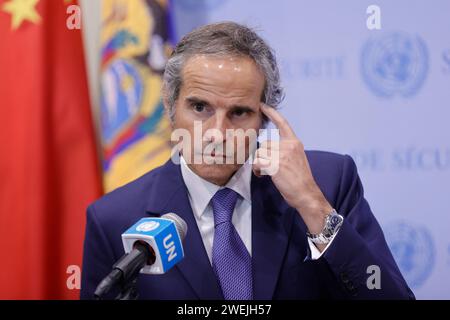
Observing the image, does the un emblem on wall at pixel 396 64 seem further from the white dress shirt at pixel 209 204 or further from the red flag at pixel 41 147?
the red flag at pixel 41 147

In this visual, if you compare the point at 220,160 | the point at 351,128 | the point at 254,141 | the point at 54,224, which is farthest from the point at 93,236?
the point at 351,128

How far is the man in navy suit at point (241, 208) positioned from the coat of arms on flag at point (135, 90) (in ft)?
1.60

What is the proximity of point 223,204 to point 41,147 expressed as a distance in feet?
2.93

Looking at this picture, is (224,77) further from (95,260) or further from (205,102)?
(95,260)

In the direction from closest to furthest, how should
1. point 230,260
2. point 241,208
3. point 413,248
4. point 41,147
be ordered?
point 230,260
point 241,208
point 41,147
point 413,248

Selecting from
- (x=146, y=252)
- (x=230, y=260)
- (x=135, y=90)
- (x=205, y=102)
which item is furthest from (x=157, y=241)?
(x=135, y=90)

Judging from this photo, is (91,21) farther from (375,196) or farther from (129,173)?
(375,196)

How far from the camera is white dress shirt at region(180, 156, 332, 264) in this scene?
4.63ft

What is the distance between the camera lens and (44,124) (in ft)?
6.41

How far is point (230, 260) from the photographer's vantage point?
4.38 feet

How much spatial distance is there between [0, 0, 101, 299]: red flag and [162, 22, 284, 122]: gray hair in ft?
2.16

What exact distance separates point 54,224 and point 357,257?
1260mm

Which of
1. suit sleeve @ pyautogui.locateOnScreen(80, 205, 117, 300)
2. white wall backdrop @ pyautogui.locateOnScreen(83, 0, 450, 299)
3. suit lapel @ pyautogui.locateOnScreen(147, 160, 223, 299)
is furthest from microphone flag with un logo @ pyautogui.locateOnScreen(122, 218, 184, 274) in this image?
white wall backdrop @ pyautogui.locateOnScreen(83, 0, 450, 299)

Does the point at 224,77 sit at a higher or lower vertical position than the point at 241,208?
higher
